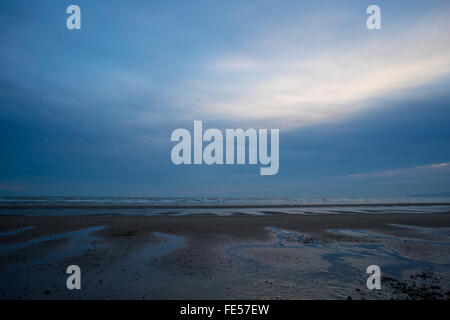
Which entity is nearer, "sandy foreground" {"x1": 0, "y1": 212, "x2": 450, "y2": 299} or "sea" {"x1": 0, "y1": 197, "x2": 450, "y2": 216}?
"sandy foreground" {"x1": 0, "y1": 212, "x2": 450, "y2": 299}

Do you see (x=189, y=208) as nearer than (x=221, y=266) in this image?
No

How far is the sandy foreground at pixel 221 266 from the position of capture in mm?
6652

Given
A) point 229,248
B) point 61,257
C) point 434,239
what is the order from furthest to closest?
point 434,239 < point 229,248 < point 61,257

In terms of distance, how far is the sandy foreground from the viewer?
665 centimetres

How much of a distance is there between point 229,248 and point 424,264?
24.3 feet

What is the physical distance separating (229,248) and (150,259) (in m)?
3.71

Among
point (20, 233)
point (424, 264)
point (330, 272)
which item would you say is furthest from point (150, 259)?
point (20, 233)

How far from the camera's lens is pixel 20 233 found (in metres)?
15.7

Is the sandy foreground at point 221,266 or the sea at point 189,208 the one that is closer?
the sandy foreground at point 221,266

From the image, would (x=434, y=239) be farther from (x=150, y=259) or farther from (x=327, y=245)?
(x=150, y=259)

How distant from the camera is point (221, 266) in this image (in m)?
9.03
